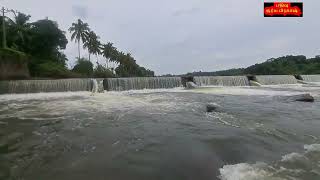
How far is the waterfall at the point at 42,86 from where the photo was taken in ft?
66.6

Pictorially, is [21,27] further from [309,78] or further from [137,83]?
[309,78]

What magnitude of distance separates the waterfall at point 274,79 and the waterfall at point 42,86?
604 inches

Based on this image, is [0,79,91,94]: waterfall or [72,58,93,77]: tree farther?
[72,58,93,77]: tree

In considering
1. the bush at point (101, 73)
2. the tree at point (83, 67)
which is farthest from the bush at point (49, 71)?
the tree at point (83, 67)

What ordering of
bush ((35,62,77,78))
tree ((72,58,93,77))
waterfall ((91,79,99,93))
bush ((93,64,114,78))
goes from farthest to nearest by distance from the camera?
tree ((72,58,93,77)) → bush ((93,64,114,78)) → bush ((35,62,77,78)) → waterfall ((91,79,99,93))

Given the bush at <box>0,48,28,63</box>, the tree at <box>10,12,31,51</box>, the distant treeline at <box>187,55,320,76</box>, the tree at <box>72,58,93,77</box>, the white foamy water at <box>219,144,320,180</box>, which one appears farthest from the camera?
the distant treeline at <box>187,55,320,76</box>

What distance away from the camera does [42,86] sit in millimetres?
20906

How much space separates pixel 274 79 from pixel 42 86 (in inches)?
790

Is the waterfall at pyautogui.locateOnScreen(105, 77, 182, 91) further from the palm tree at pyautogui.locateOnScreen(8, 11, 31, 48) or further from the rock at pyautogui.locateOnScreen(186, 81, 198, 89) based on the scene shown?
the palm tree at pyautogui.locateOnScreen(8, 11, 31, 48)

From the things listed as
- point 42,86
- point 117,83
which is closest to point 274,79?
point 117,83

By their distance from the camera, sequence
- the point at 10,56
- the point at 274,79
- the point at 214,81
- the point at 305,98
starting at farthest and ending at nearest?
the point at 274,79 → the point at 214,81 → the point at 10,56 → the point at 305,98

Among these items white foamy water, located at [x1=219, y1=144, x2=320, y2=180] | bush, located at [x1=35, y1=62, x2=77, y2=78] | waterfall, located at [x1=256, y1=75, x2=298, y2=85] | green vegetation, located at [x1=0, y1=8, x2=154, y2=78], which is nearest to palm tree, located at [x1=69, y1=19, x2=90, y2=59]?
green vegetation, located at [x1=0, y1=8, x2=154, y2=78]

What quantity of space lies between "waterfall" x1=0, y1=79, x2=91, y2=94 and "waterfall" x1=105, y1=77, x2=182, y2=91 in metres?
1.65

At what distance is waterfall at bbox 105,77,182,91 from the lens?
→ 2284 cm
